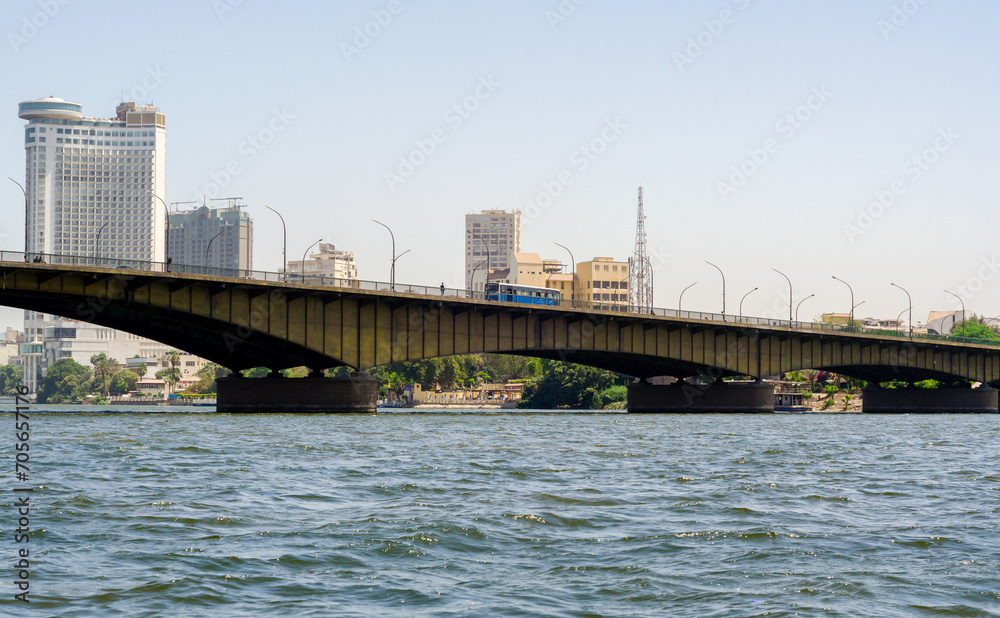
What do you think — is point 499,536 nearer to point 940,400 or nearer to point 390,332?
point 390,332

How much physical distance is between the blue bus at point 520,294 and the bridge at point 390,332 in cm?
210

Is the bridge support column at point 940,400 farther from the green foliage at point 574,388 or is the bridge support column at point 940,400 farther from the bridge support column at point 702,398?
the green foliage at point 574,388

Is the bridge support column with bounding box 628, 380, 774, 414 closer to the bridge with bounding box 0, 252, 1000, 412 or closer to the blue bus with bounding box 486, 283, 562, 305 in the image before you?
the bridge with bounding box 0, 252, 1000, 412

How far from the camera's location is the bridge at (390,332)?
59.5 metres

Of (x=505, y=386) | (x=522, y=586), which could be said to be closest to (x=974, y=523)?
(x=522, y=586)

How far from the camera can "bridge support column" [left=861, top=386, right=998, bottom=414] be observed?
108 meters

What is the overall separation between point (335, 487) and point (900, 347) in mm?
82927

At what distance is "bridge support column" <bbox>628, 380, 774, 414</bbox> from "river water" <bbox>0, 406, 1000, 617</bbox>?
5786cm

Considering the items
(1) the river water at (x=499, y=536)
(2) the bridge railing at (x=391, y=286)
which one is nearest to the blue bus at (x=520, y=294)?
(2) the bridge railing at (x=391, y=286)

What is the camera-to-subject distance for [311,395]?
69.6 meters

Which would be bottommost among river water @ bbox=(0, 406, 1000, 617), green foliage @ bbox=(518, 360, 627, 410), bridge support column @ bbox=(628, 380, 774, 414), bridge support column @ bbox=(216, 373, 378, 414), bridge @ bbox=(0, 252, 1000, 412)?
green foliage @ bbox=(518, 360, 627, 410)

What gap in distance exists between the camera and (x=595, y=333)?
259 feet

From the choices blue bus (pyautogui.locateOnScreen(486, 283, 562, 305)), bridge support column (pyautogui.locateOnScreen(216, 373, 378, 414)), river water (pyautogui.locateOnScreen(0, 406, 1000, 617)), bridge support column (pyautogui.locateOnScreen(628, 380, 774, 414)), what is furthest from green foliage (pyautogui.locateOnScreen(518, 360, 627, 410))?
river water (pyautogui.locateOnScreen(0, 406, 1000, 617))

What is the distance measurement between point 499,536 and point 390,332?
5243 cm
